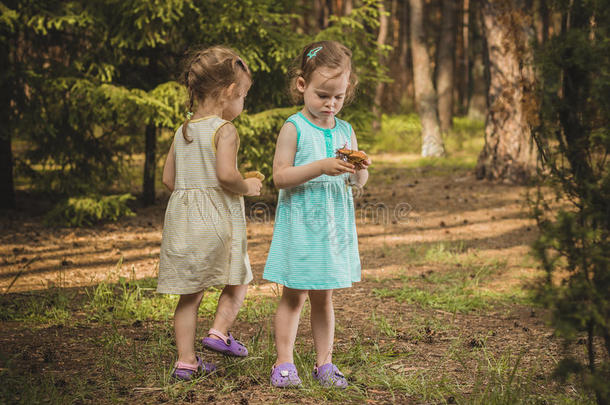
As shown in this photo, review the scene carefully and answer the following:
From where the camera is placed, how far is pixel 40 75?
7.61 meters

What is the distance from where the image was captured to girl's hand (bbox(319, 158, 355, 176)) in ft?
9.27

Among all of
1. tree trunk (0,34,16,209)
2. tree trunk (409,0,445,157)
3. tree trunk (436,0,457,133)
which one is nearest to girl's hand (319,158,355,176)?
A: tree trunk (0,34,16,209)

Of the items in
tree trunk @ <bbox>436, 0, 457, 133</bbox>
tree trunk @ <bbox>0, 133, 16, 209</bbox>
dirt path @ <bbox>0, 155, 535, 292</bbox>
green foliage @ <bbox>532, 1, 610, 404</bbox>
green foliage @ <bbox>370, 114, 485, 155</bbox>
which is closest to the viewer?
green foliage @ <bbox>532, 1, 610, 404</bbox>

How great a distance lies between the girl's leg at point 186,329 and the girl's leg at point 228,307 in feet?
0.55

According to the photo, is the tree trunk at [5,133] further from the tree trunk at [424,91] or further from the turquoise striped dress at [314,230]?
the tree trunk at [424,91]

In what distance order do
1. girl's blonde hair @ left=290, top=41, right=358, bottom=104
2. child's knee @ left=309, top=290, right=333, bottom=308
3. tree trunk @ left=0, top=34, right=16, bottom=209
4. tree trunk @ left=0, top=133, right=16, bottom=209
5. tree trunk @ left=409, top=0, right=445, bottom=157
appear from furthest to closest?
1. tree trunk @ left=409, top=0, right=445, bottom=157
2. tree trunk @ left=0, top=133, right=16, bottom=209
3. tree trunk @ left=0, top=34, right=16, bottom=209
4. child's knee @ left=309, top=290, right=333, bottom=308
5. girl's blonde hair @ left=290, top=41, right=358, bottom=104

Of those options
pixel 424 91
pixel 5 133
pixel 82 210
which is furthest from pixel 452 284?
pixel 424 91

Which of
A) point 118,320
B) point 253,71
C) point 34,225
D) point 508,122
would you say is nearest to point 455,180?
point 508,122

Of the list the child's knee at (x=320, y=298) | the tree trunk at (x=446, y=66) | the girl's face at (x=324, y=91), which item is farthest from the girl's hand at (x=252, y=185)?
the tree trunk at (x=446, y=66)

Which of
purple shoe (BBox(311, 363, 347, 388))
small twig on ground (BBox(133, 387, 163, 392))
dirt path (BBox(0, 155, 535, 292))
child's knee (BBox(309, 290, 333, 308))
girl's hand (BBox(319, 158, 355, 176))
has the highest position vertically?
girl's hand (BBox(319, 158, 355, 176))

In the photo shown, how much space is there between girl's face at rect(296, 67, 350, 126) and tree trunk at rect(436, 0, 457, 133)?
16.0 meters

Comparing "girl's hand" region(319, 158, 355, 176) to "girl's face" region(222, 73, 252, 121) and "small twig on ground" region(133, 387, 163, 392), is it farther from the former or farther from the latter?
"small twig on ground" region(133, 387, 163, 392)

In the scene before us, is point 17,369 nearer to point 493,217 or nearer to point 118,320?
point 118,320

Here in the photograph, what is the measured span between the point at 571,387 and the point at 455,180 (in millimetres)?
8954
